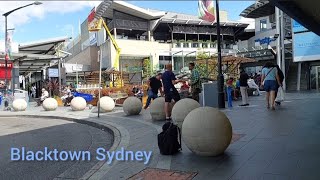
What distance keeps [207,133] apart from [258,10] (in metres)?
47.4

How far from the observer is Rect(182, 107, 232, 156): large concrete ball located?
6355mm

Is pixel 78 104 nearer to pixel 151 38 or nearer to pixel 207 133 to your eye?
pixel 207 133

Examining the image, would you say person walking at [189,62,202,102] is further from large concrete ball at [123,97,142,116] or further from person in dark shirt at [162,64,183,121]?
person in dark shirt at [162,64,183,121]

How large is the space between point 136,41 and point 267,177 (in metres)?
46.2

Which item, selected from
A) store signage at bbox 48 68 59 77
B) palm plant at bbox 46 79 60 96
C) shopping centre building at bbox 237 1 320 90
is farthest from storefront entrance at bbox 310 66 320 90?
store signage at bbox 48 68 59 77

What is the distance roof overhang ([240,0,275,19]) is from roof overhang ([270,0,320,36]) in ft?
118

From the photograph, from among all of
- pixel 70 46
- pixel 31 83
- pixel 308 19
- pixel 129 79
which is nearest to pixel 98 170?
pixel 308 19

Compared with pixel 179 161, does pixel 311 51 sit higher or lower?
higher

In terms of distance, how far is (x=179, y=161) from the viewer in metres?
6.28

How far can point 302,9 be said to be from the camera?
10719mm

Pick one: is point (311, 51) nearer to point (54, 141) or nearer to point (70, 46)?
point (54, 141)

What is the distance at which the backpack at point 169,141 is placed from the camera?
6.81 m

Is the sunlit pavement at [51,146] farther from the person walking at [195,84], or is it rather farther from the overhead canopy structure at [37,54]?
the overhead canopy structure at [37,54]

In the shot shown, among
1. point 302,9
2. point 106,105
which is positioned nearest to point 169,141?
point 302,9
